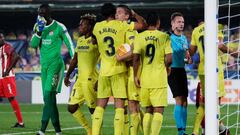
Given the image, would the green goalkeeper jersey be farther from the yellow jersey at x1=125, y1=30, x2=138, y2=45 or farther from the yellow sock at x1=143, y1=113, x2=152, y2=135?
the yellow sock at x1=143, y1=113, x2=152, y2=135

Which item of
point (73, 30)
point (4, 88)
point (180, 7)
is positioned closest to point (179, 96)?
point (4, 88)

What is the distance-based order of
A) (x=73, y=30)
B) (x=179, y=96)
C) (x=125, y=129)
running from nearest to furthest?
(x=125, y=129)
(x=179, y=96)
(x=73, y=30)

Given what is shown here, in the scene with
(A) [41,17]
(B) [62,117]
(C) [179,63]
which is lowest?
(B) [62,117]

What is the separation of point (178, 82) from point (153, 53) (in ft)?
8.20

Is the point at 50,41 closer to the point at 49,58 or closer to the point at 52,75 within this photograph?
the point at 49,58

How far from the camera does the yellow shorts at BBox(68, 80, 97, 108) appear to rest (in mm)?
13758

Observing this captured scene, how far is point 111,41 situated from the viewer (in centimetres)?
1268

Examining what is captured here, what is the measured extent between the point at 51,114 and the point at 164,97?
3385 mm

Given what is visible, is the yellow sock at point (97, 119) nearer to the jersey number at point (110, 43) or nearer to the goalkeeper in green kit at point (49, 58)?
the jersey number at point (110, 43)

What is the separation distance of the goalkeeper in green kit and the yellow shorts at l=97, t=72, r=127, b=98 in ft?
7.36

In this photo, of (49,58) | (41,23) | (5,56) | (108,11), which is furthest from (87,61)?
(5,56)

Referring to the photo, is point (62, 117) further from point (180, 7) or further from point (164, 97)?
point (180, 7)

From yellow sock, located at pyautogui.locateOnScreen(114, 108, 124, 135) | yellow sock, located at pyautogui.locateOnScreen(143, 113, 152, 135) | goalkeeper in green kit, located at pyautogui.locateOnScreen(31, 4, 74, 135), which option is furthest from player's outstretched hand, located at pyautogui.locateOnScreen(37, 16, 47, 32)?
yellow sock, located at pyautogui.locateOnScreen(143, 113, 152, 135)

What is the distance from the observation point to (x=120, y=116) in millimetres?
12562
